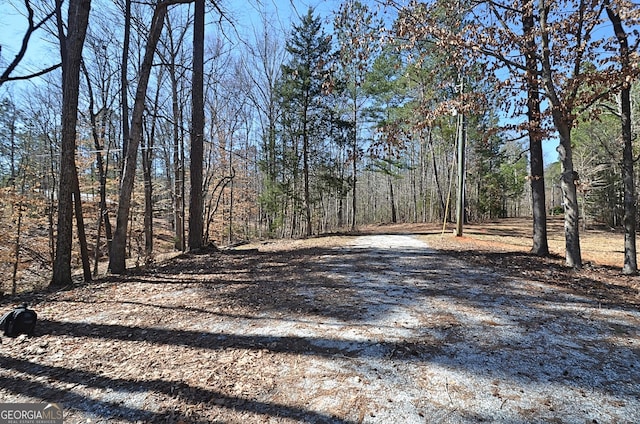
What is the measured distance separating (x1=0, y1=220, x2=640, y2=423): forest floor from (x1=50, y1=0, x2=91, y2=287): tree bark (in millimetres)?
429

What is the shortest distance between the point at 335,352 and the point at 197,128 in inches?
281

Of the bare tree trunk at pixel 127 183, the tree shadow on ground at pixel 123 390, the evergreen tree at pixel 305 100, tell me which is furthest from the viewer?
the evergreen tree at pixel 305 100

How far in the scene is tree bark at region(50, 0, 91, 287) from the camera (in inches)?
182

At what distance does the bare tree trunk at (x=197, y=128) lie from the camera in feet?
25.6

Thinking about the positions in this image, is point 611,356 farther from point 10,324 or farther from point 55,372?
point 10,324

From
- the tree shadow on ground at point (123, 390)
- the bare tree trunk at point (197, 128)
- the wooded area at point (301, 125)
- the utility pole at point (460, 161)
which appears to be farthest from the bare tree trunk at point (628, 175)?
the bare tree trunk at point (197, 128)

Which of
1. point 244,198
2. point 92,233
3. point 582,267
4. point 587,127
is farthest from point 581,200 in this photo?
point 92,233

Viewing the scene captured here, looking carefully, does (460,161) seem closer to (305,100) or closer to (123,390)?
(305,100)

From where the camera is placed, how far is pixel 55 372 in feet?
7.41

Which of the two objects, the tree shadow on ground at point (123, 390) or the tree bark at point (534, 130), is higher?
the tree bark at point (534, 130)

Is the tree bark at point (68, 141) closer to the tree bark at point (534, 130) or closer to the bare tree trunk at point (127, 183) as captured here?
the bare tree trunk at point (127, 183)

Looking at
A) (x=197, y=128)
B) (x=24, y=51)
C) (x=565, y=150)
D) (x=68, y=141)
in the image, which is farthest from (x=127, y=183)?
(x=565, y=150)

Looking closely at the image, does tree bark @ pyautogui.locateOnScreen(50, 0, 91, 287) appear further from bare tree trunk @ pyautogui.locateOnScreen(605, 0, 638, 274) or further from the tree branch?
bare tree trunk @ pyautogui.locateOnScreen(605, 0, 638, 274)

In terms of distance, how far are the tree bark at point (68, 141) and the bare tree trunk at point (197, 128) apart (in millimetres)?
3084
